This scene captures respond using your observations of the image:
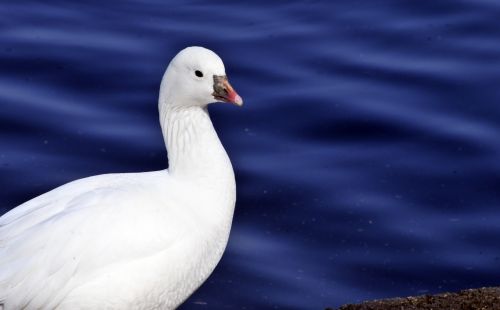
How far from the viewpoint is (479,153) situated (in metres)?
10.9

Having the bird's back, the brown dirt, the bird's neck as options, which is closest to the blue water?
the brown dirt

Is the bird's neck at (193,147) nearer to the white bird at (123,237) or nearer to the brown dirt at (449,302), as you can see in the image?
the white bird at (123,237)

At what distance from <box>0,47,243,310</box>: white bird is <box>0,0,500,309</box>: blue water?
6.33ft

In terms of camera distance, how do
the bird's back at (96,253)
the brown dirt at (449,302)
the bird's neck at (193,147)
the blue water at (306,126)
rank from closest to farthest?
the bird's back at (96,253), the brown dirt at (449,302), the bird's neck at (193,147), the blue water at (306,126)

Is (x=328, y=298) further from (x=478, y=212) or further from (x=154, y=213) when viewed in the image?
(x=154, y=213)

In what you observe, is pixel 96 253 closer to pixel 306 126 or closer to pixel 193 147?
pixel 193 147

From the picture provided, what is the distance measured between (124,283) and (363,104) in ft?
16.5

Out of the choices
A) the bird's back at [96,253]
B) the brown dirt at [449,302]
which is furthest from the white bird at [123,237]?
the brown dirt at [449,302]

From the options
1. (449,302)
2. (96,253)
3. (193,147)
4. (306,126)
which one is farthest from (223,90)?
(306,126)

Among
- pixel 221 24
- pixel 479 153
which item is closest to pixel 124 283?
pixel 479 153

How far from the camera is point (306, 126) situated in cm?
1137

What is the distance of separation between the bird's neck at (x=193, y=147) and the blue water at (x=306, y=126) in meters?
1.84

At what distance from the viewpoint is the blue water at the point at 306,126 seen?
31.8 ft

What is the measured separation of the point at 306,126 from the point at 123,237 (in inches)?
178
